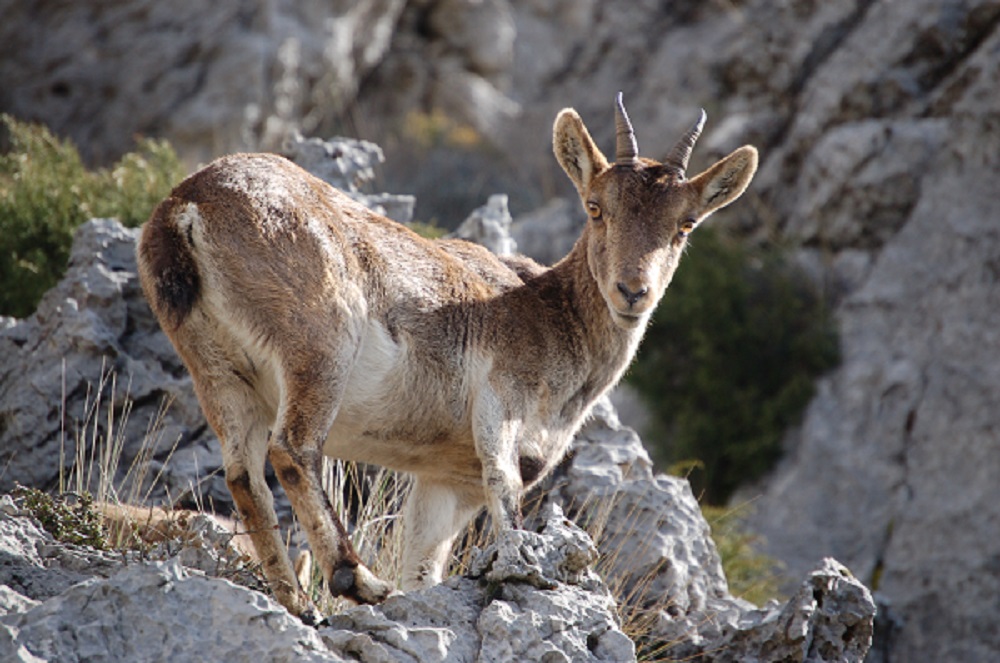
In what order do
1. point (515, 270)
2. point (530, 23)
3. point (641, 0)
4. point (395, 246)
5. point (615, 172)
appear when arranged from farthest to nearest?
1. point (530, 23)
2. point (641, 0)
3. point (515, 270)
4. point (615, 172)
5. point (395, 246)

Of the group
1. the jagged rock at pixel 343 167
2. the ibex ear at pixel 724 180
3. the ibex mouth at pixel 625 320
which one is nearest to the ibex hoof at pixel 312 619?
the ibex mouth at pixel 625 320

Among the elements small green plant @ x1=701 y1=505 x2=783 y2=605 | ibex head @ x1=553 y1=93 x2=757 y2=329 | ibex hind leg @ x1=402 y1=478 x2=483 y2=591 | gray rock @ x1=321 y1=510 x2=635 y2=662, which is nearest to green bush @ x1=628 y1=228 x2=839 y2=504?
small green plant @ x1=701 y1=505 x2=783 y2=605

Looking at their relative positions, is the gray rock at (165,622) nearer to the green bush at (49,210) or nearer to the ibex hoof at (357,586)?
the ibex hoof at (357,586)

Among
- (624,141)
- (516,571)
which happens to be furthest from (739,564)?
(516,571)

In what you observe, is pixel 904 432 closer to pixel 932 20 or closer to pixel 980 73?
pixel 980 73

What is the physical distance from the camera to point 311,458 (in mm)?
5305

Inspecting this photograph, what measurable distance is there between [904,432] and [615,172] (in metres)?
6.43

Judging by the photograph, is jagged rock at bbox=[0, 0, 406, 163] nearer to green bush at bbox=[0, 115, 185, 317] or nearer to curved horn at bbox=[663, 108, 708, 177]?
green bush at bbox=[0, 115, 185, 317]

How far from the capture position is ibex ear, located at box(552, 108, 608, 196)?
685cm

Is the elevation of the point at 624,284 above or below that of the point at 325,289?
above

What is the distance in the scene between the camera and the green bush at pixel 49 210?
29.4 ft

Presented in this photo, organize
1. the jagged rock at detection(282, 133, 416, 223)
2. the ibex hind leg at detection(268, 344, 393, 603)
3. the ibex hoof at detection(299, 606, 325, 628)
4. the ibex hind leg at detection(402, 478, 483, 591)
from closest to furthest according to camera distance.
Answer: the ibex hoof at detection(299, 606, 325, 628), the ibex hind leg at detection(268, 344, 393, 603), the ibex hind leg at detection(402, 478, 483, 591), the jagged rock at detection(282, 133, 416, 223)

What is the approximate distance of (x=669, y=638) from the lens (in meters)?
6.75

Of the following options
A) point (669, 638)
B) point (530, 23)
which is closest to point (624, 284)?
point (669, 638)
